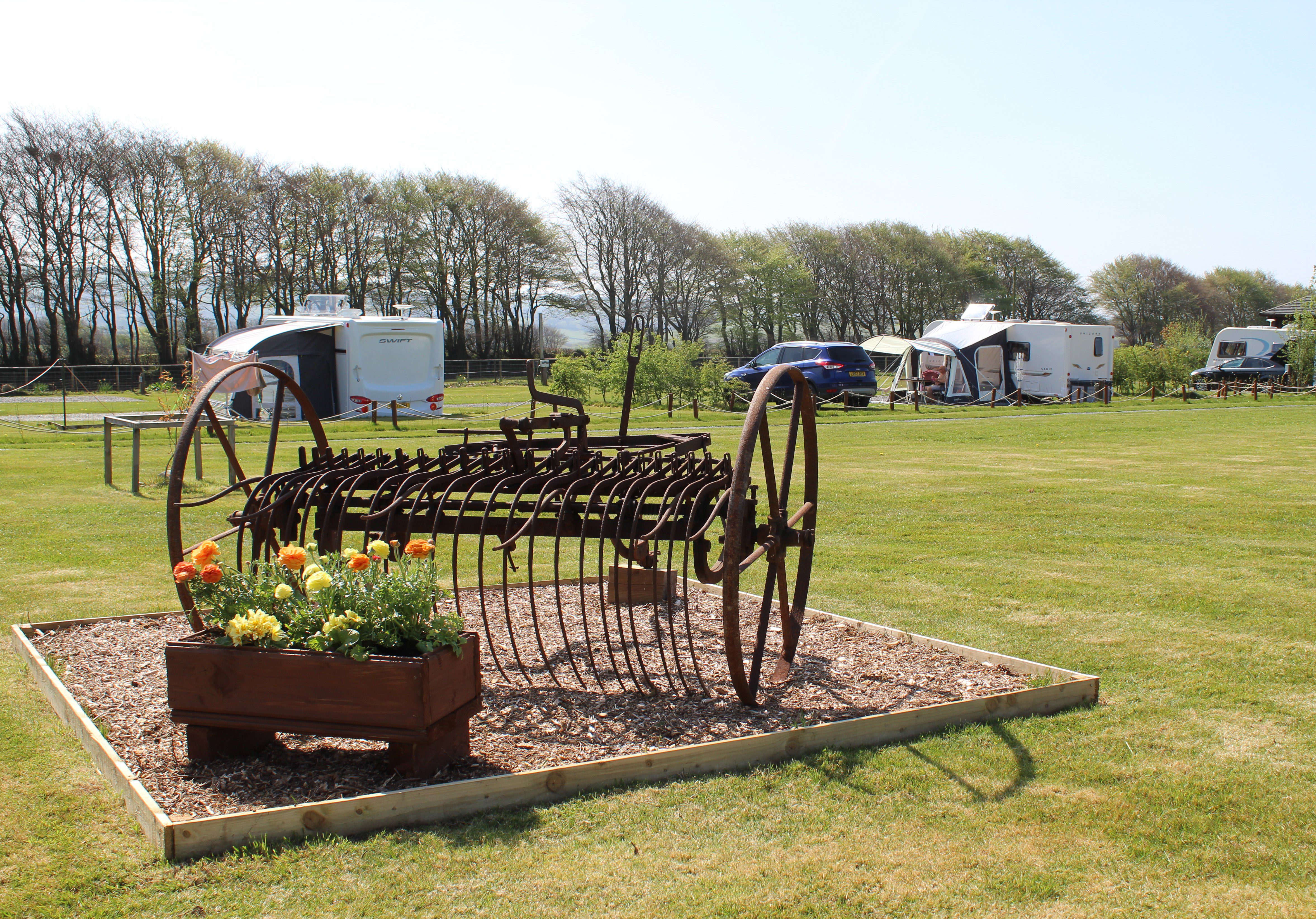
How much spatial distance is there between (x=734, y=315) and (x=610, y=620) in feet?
176

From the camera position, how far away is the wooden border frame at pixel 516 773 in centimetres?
308

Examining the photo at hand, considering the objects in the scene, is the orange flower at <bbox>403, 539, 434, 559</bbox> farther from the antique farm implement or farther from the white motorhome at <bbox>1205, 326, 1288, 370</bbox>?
the white motorhome at <bbox>1205, 326, 1288, 370</bbox>

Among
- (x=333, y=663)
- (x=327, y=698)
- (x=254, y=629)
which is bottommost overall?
(x=327, y=698)

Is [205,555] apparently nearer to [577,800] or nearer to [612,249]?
[577,800]

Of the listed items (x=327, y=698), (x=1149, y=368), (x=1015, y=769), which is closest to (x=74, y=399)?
(x=327, y=698)

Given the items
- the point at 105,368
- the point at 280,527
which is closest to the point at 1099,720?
the point at 280,527

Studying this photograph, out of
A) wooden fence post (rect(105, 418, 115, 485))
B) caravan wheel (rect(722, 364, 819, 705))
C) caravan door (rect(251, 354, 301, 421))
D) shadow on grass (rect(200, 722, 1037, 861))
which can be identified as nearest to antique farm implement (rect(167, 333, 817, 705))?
caravan wheel (rect(722, 364, 819, 705))

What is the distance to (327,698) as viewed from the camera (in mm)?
3402

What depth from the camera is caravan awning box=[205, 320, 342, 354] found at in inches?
951

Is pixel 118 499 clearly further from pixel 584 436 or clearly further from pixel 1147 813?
pixel 1147 813

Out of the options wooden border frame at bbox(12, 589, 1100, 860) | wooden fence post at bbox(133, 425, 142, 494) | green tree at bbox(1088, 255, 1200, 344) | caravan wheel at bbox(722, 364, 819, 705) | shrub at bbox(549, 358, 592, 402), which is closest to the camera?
wooden border frame at bbox(12, 589, 1100, 860)

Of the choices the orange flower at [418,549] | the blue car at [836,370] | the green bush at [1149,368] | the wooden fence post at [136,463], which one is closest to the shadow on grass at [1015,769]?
the orange flower at [418,549]

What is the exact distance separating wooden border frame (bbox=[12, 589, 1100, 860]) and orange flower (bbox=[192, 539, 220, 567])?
0.73 meters

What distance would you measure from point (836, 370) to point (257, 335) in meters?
14.5
